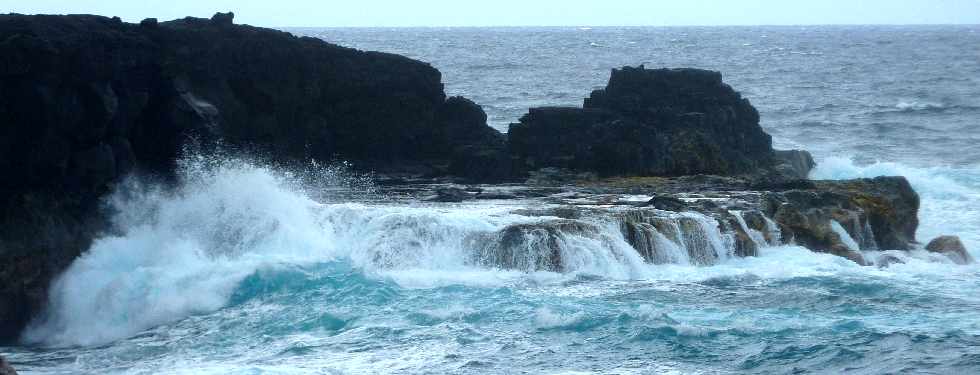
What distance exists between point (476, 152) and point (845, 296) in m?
8.99

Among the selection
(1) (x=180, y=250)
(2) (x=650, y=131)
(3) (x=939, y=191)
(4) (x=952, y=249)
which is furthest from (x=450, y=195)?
(3) (x=939, y=191)

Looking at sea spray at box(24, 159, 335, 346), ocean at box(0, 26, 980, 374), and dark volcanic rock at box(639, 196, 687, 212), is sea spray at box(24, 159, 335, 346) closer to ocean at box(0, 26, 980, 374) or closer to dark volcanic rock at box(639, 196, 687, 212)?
ocean at box(0, 26, 980, 374)

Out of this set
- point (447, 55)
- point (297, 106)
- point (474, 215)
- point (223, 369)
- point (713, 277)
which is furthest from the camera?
point (447, 55)

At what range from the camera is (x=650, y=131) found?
2391 centimetres

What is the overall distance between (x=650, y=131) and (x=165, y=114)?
932 centimetres

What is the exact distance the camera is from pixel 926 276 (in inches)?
723

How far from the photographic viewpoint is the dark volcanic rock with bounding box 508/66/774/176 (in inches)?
935

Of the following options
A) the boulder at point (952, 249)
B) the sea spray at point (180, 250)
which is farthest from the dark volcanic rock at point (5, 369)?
the boulder at point (952, 249)

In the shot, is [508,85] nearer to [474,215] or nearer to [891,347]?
[474,215]

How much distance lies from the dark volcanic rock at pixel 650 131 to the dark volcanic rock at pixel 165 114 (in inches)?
44.6

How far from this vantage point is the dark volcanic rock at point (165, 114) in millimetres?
17062

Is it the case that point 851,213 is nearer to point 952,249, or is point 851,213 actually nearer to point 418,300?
point 952,249

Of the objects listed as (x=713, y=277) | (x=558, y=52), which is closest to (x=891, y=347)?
(x=713, y=277)

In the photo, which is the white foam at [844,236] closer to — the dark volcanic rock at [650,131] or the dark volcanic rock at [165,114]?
the dark volcanic rock at [650,131]
